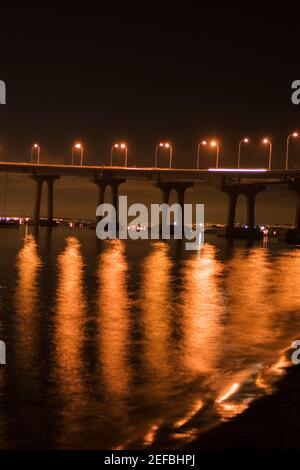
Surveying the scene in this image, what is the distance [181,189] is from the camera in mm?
164500

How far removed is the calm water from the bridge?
9709cm

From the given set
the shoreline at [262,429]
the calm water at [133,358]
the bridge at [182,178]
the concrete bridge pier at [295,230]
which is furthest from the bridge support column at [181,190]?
the shoreline at [262,429]

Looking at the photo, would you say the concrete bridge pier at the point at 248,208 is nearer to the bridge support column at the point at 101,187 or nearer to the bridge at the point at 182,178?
the bridge at the point at 182,178

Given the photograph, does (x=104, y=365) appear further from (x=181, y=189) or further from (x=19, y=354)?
(x=181, y=189)

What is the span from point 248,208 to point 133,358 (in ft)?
457

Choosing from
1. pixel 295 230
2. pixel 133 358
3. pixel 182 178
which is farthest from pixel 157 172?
pixel 133 358

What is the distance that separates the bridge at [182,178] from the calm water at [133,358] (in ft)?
319

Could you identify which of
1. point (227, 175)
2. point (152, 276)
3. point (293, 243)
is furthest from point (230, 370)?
point (227, 175)

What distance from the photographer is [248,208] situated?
6142 inches

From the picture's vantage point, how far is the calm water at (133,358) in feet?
40.3

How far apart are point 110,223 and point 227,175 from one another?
35.5 metres

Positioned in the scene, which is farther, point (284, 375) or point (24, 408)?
point (284, 375)

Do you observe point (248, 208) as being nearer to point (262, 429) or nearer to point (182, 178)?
point (182, 178)
